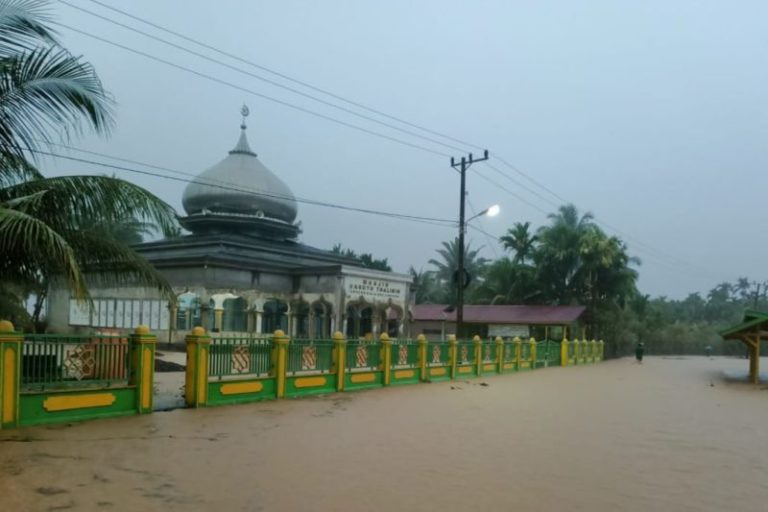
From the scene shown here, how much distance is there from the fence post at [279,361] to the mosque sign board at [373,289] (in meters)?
14.5

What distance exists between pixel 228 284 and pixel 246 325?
1.89 meters

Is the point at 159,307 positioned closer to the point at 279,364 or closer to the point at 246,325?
the point at 246,325

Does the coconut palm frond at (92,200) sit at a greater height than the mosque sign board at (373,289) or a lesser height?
greater

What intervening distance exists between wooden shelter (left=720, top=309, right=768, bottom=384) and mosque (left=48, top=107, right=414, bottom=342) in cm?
1320

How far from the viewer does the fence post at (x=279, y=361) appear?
44.2ft

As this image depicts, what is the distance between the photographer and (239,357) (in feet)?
41.5

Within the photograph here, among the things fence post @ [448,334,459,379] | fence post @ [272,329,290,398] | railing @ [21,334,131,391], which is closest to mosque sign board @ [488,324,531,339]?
fence post @ [448,334,459,379]

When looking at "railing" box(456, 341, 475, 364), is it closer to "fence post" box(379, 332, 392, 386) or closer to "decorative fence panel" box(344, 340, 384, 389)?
"fence post" box(379, 332, 392, 386)

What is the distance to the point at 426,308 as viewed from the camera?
139ft

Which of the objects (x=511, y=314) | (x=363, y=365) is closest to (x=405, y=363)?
(x=363, y=365)

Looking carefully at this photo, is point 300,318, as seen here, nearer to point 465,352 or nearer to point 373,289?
point 373,289

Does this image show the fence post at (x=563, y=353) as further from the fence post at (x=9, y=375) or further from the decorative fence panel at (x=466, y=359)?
the fence post at (x=9, y=375)

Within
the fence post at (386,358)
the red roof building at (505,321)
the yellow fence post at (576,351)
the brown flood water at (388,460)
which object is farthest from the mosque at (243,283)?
the brown flood water at (388,460)

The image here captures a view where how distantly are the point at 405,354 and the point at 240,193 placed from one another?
17.2 m
